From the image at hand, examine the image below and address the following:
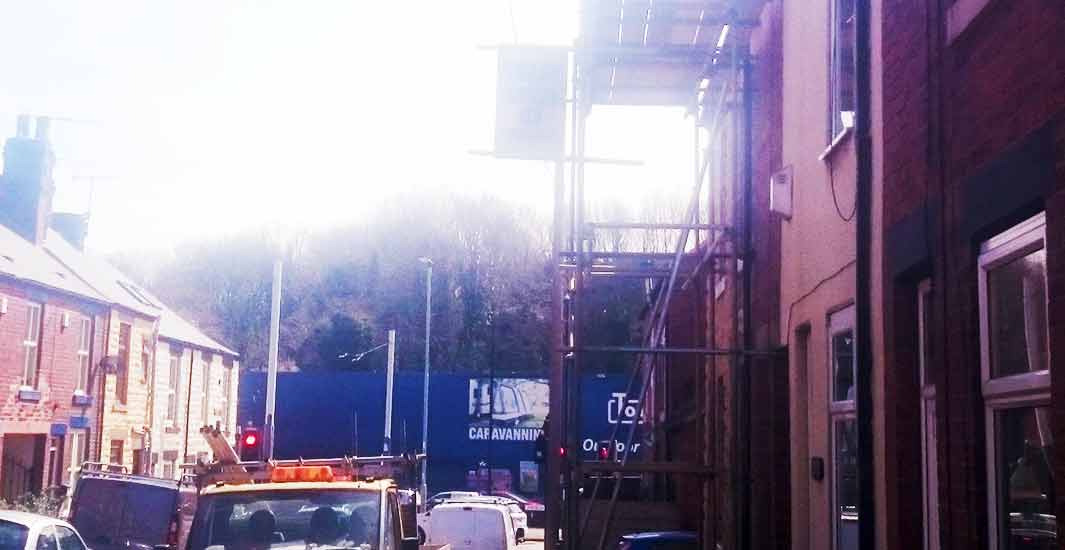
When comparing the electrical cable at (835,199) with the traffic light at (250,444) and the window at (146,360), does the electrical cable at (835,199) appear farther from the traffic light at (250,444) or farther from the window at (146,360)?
the window at (146,360)

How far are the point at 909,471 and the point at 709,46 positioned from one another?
636 centimetres

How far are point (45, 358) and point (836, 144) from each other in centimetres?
2080

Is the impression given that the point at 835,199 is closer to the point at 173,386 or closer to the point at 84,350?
the point at 84,350

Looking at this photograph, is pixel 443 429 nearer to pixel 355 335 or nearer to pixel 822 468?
pixel 355 335

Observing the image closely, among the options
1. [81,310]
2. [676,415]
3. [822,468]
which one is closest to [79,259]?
[81,310]

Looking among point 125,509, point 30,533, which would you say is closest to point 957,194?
point 30,533

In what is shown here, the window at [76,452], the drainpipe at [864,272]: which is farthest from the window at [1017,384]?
the window at [76,452]

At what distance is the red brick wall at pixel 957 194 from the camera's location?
5.29m

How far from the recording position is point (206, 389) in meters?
38.6

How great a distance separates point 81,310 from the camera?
27.8 m

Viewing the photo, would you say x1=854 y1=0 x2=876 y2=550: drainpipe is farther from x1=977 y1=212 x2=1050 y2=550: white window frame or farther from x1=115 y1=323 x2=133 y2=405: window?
x1=115 y1=323 x2=133 y2=405: window

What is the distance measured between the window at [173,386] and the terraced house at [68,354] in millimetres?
56

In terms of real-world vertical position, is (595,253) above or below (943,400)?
above

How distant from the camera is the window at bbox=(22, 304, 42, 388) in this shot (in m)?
25.3
